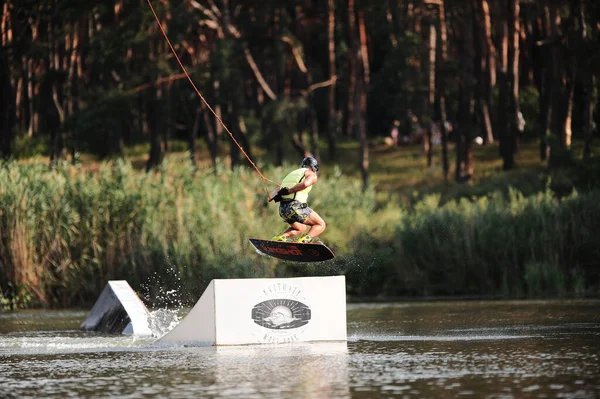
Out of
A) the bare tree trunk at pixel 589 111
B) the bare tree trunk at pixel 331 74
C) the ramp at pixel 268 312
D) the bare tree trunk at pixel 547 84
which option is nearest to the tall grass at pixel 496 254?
the ramp at pixel 268 312

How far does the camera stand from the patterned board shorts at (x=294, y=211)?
1706cm

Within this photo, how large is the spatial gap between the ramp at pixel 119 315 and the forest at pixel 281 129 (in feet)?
13.7

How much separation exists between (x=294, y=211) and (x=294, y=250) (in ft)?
2.45

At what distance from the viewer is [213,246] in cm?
2756

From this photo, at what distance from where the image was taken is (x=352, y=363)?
1368 cm

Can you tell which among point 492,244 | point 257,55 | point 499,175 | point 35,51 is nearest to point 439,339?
point 492,244

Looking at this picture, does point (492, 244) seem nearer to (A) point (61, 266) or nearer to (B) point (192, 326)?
(A) point (61, 266)

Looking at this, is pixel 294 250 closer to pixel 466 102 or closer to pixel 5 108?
pixel 466 102

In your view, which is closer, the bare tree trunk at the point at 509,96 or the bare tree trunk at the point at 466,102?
the bare tree trunk at the point at 466,102

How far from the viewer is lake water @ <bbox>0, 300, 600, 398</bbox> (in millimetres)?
11328

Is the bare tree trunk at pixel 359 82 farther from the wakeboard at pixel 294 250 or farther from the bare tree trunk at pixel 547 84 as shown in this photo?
the wakeboard at pixel 294 250

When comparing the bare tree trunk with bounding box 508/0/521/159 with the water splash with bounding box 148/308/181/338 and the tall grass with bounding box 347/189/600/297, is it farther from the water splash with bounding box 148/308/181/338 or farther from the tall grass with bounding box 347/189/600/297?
the water splash with bounding box 148/308/181/338

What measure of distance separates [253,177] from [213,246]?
369cm

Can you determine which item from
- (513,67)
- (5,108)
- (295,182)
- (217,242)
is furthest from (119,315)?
(5,108)
